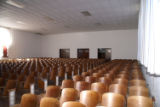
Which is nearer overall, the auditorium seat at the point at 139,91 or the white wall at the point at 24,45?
the auditorium seat at the point at 139,91

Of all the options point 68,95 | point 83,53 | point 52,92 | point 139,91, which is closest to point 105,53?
point 83,53

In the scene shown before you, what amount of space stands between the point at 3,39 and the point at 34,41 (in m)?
5.15

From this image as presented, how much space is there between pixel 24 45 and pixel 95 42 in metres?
9.67

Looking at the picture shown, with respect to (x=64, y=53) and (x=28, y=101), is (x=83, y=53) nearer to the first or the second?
(x=64, y=53)

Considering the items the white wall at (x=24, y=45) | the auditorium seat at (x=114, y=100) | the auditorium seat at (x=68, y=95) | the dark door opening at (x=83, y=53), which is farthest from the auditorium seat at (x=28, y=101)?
the dark door opening at (x=83, y=53)

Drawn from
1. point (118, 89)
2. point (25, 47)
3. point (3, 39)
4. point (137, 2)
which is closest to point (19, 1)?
point (137, 2)

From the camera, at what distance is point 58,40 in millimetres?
20625

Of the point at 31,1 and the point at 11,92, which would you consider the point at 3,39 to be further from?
the point at 11,92

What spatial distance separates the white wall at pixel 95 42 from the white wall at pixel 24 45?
1199mm

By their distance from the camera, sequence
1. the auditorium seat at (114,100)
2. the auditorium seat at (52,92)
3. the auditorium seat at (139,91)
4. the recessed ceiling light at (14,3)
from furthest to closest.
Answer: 1. the recessed ceiling light at (14,3)
2. the auditorium seat at (52,92)
3. the auditorium seat at (139,91)
4. the auditorium seat at (114,100)

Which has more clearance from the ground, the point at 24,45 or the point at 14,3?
the point at 14,3

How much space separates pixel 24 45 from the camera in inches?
731

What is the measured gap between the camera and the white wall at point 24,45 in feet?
55.9

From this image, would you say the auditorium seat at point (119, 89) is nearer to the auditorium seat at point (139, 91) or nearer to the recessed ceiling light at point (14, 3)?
the auditorium seat at point (139, 91)
